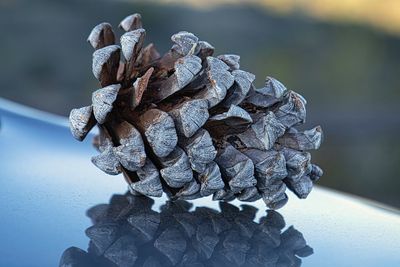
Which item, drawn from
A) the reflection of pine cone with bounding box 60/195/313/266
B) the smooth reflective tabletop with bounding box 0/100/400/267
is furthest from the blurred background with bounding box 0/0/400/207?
the reflection of pine cone with bounding box 60/195/313/266

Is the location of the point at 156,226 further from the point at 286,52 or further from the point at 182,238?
the point at 286,52

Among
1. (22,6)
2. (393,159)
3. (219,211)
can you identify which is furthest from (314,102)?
(219,211)

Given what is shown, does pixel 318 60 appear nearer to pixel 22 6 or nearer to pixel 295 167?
pixel 22 6

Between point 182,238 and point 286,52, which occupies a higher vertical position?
point 182,238

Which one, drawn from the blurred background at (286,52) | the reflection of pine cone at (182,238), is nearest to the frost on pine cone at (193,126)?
the reflection of pine cone at (182,238)

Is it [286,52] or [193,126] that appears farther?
[286,52]

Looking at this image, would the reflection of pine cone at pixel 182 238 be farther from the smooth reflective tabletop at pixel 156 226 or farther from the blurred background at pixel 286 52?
the blurred background at pixel 286 52

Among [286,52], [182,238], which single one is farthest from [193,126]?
[286,52]
